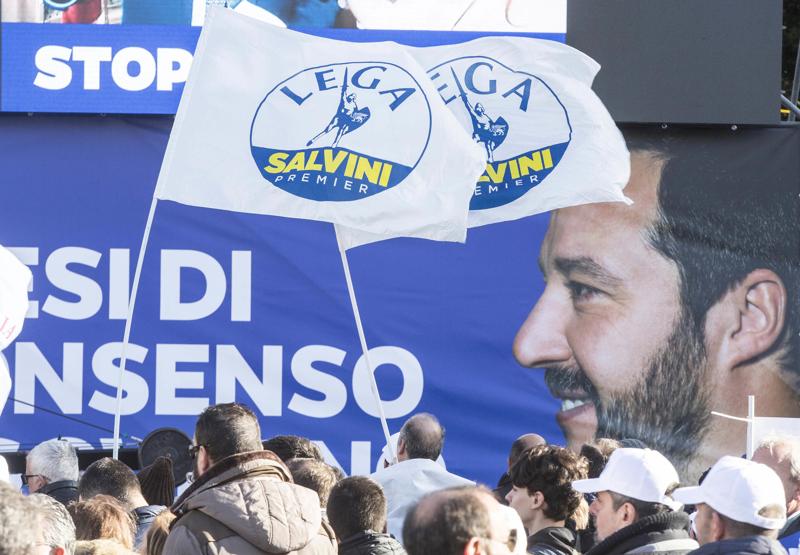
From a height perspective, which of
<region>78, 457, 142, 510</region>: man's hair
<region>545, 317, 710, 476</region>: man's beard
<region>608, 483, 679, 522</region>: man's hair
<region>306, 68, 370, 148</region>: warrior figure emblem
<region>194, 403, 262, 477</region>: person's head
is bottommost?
<region>545, 317, 710, 476</region>: man's beard

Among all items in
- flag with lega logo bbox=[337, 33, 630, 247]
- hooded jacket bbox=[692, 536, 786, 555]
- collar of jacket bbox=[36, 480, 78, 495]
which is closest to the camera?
hooded jacket bbox=[692, 536, 786, 555]

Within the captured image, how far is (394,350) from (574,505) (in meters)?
4.51

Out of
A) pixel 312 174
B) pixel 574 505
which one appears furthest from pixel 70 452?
pixel 574 505

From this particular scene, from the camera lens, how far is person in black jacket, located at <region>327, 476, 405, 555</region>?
382 centimetres

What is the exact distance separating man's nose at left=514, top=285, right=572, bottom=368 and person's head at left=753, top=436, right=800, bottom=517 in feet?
14.0

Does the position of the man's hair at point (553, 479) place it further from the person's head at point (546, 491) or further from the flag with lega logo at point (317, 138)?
the flag with lega logo at point (317, 138)

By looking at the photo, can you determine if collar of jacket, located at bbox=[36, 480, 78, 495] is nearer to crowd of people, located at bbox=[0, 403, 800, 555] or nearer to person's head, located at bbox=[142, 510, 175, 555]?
crowd of people, located at bbox=[0, 403, 800, 555]

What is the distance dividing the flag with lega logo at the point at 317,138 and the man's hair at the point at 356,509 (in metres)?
2.60

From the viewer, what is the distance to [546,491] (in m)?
4.13

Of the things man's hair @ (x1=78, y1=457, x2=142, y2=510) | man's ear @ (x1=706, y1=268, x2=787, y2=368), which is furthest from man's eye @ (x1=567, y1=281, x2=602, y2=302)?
man's hair @ (x1=78, y1=457, x2=142, y2=510)

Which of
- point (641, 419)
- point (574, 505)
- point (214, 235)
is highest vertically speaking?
point (214, 235)

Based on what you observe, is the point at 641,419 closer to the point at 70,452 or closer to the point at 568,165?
the point at 568,165

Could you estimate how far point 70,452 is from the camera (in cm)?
538

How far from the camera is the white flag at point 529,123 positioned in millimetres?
6934
